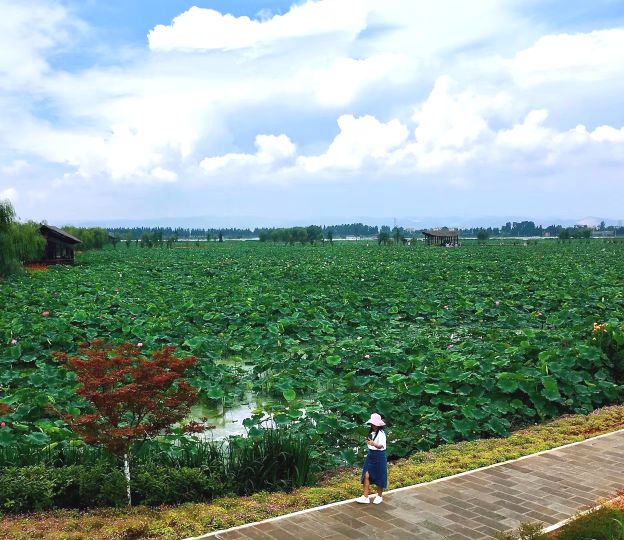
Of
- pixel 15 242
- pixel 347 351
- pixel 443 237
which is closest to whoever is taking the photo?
pixel 347 351

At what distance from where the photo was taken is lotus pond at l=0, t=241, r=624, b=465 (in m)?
7.60

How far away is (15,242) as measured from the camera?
1208 inches

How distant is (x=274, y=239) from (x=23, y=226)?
76681 mm

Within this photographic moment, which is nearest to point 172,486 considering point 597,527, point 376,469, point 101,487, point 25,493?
point 101,487

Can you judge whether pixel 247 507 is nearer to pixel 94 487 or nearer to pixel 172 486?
pixel 172 486

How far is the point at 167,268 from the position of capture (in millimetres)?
33438

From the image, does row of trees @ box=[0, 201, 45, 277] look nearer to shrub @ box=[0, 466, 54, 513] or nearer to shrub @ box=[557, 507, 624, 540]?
shrub @ box=[0, 466, 54, 513]

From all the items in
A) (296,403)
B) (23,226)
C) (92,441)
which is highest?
(23,226)

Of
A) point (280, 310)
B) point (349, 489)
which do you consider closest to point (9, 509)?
point (349, 489)

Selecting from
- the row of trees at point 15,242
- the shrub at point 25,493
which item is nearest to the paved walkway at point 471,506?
the shrub at point 25,493

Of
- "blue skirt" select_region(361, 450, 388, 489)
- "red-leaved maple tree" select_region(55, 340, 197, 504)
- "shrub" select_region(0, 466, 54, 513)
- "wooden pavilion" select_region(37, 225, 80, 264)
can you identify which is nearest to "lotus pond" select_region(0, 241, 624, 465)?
"shrub" select_region(0, 466, 54, 513)

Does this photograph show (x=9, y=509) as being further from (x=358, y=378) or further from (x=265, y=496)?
(x=358, y=378)

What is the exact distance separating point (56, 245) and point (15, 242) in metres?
7.03

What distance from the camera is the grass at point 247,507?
455 cm
